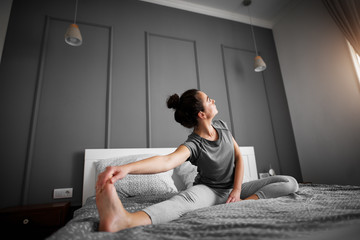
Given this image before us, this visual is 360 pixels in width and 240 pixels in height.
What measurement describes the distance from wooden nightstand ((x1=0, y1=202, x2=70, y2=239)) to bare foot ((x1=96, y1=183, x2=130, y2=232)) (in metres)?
1.30

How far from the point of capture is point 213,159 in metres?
1.31

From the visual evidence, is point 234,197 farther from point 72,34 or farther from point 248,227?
point 72,34

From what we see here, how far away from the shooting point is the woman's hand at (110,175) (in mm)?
764

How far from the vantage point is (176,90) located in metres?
2.85

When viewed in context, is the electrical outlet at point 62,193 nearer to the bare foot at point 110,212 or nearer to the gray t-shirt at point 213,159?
the gray t-shirt at point 213,159

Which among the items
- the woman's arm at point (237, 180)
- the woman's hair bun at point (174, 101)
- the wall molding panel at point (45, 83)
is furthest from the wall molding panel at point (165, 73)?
the woman's arm at point (237, 180)

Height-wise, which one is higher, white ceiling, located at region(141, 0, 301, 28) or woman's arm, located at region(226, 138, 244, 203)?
white ceiling, located at region(141, 0, 301, 28)

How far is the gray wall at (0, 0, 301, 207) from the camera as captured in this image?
2127 millimetres

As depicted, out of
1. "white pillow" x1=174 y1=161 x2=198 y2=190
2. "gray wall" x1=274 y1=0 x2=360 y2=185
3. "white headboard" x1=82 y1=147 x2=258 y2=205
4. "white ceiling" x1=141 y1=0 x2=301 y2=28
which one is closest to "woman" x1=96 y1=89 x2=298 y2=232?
"white pillow" x1=174 y1=161 x2=198 y2=190

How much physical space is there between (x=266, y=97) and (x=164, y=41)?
1.86m

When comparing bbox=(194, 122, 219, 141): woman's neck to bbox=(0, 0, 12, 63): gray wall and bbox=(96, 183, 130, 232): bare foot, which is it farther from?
bbox=(0, 0, 12, 63): gray wall

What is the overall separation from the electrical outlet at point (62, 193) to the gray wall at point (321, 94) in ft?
10.6

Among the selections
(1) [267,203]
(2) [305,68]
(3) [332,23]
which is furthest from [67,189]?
(3) [332,23]

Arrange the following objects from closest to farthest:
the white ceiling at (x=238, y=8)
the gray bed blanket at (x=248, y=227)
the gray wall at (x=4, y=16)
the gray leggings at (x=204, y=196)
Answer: the gray bed blanket at (x=248, y=227) → the gray leggings at (x=204, y=196) → the gray wall at (x=4, y=16) → the white ceiling at (x=238, y=8)
